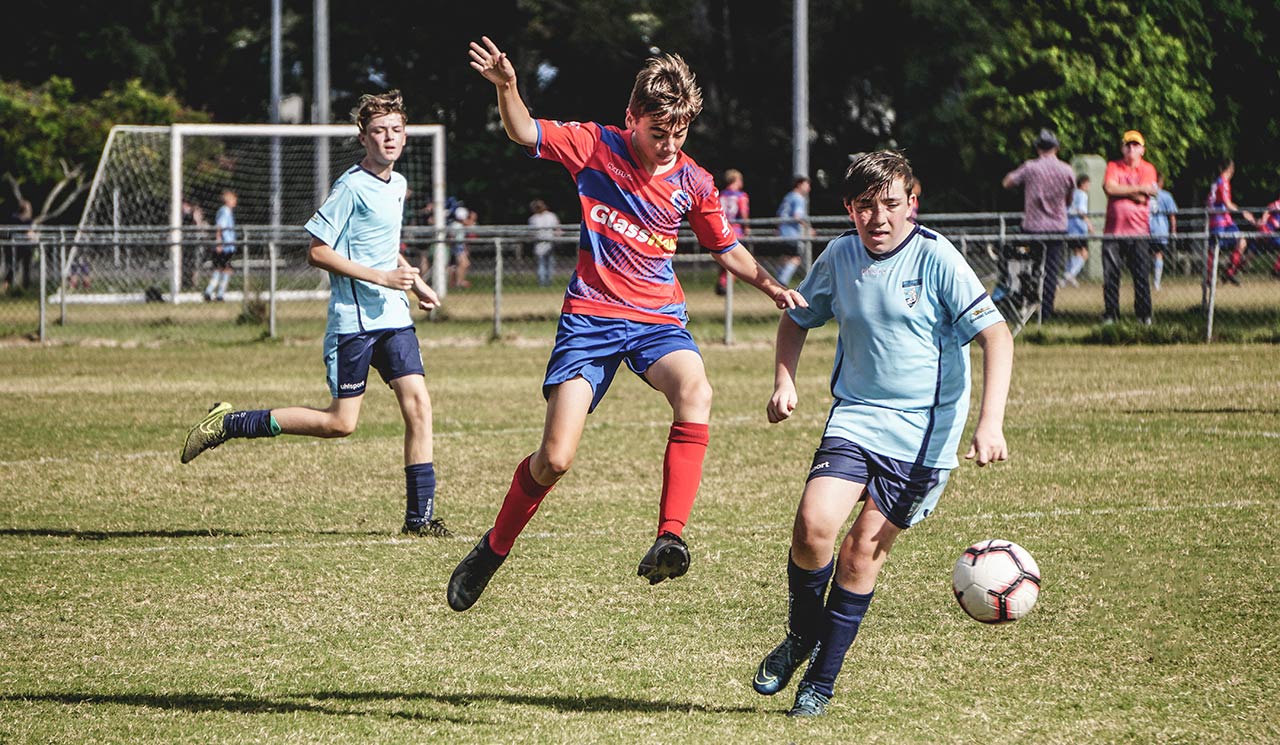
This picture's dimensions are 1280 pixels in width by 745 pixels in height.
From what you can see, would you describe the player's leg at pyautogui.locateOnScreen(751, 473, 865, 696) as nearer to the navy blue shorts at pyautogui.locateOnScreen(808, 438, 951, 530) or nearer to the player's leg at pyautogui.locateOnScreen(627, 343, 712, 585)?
the navy blue shorts at pyautogui.locateOnScreen(808, 438, 951, 530)


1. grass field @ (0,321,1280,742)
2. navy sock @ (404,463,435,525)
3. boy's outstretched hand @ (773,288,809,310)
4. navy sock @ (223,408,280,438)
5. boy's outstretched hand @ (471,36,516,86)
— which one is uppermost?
boy's outstretched hand @ (471,36,516,86)

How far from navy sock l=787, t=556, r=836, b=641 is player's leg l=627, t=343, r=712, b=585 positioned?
21.3 inches

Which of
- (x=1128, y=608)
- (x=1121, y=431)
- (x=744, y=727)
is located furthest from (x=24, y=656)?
(x=1121, y=431)

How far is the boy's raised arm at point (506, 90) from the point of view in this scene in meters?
5.64

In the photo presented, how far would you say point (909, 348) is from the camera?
16.2 feet

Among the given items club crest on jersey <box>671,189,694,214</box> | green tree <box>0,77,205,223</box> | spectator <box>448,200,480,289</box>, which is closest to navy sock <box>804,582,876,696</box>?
club crest on jersey <box>671,189,694,214</box>

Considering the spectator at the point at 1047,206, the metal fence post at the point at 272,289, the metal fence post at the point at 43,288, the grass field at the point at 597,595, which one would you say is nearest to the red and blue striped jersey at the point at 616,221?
the grass field at the point at 597,595

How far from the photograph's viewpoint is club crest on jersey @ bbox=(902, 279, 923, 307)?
493cm

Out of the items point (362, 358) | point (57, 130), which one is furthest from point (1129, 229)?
point (57, 130)

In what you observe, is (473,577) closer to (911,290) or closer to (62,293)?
(911,290)

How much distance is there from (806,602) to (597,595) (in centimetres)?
156

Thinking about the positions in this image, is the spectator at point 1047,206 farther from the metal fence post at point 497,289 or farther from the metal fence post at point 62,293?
the metal fence post at point 62,293

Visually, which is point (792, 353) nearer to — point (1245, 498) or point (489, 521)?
point (489, 521)

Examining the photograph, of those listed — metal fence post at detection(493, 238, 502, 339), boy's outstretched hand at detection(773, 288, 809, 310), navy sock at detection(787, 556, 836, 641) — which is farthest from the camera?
metal fence post at detection(493, 238, 502, 339)
